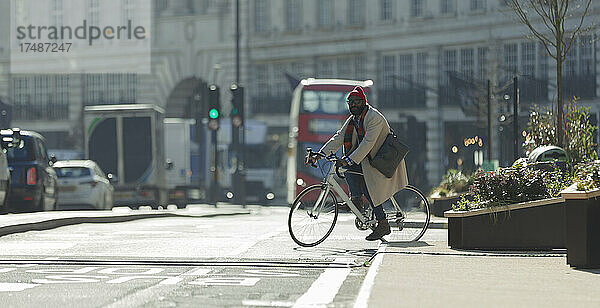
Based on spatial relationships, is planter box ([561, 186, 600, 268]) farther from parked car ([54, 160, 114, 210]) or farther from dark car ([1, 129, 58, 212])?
parked car ([54, 160, 114, 210])

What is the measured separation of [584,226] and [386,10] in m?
48.6

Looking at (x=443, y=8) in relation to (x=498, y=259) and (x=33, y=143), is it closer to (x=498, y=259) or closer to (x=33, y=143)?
(x=33, y=143)

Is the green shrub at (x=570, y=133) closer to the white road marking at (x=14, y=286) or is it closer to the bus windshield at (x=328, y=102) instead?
the white road marking at (x=14, y=286)

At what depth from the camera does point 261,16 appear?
61406 millimetres

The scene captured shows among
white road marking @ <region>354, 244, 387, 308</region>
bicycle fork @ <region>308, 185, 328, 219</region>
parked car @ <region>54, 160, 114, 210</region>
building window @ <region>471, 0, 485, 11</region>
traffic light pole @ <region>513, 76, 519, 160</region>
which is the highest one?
building window @ <region>471, 0, 485, 11</region>

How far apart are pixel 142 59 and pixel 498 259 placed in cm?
5522

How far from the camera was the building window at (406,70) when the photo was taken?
55.5m

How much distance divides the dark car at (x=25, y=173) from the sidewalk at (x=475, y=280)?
13.0 m

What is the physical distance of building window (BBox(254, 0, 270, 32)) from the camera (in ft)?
201

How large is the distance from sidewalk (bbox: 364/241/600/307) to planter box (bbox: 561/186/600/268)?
0.13 meters

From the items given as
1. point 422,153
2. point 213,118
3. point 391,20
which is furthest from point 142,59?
point 213,118

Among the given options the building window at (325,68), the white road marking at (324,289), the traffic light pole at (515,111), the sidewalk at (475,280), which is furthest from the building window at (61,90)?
the white road marking at (324,289)

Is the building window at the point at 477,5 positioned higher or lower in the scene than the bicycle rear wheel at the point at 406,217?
higher

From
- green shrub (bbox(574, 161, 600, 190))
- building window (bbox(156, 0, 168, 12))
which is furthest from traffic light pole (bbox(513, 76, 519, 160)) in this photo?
building window (bbox(156, 0, 168, 12))
